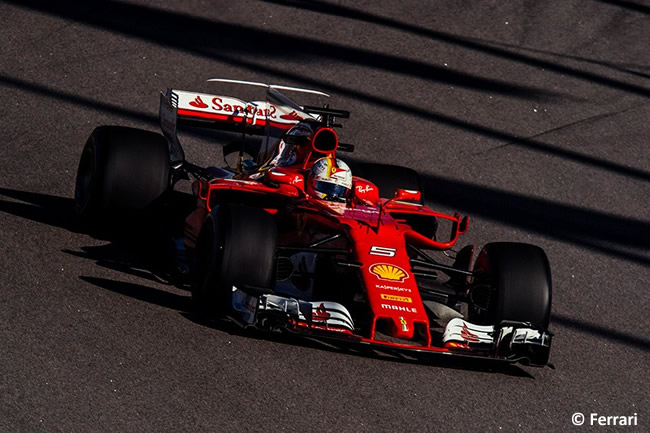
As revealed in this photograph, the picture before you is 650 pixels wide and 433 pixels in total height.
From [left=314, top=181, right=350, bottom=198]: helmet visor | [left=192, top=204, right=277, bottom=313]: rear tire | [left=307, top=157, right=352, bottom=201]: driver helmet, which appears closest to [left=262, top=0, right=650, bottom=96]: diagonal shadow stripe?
[left=307, top=157, right=352, bottom=201]: driver helmet

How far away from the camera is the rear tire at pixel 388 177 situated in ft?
34.9

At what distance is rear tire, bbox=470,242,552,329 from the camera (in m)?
8.58

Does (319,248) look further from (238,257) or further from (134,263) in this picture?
(134,263)

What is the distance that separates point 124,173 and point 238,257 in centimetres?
177

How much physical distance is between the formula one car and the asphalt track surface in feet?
1.06

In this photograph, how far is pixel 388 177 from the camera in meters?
10.7

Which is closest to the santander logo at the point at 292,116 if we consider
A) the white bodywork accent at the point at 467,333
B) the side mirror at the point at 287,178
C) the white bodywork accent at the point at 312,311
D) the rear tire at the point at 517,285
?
the side mirror at the point at 287,178

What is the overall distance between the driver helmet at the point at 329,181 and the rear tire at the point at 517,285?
1.32 metres

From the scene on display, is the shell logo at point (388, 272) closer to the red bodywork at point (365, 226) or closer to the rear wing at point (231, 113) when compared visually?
the red bodywork at point (365, 226)

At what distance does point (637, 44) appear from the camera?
17.5m

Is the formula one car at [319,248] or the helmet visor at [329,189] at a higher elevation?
the helmet visor at [329,189]

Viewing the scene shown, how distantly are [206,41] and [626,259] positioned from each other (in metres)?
6.45

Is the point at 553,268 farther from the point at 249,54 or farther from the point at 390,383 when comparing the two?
the point at 249,54

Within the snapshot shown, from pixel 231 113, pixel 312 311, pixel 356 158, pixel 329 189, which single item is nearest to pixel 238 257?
pixel 312 311
